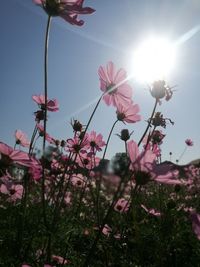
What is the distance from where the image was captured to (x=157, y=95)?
1.87 m

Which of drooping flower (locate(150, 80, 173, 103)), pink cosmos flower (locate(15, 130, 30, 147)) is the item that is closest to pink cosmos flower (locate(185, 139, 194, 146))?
pink cosmos flower (locate(15, 130, 30, 147))

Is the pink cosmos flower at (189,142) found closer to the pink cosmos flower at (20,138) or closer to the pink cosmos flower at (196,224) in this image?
the pink cosmos flower at (20,138)

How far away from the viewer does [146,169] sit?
153 cm

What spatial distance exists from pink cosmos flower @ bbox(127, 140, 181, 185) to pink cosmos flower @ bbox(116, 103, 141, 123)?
67 cm

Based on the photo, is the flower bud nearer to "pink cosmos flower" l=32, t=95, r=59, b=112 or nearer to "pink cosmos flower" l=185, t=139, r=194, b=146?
"pink cosmos flower" l=32, t=95, r=59, b=112

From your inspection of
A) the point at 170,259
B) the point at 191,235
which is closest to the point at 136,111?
the point at 170,259

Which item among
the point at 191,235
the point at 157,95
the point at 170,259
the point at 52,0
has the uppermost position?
the point at 52,0

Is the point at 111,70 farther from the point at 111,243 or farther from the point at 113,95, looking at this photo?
the point at 111,243

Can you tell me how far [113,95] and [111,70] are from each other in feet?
0.46

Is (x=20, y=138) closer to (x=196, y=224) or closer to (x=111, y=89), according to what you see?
(x=111, y=89)

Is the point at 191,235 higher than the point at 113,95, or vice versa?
the point at 113,95

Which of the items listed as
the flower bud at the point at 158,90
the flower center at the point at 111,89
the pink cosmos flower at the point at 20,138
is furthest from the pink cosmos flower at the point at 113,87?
the pink cosmos flower at the point at 20,138

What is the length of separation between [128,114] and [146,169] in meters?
0.76

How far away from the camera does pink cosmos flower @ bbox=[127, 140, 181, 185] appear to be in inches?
58.6
